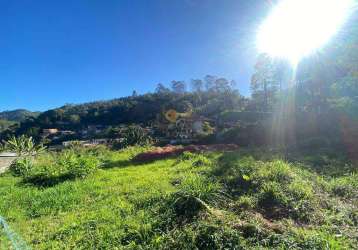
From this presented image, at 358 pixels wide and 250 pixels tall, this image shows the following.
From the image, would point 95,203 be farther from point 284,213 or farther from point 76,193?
point 284,213

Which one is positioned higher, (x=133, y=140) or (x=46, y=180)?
(x=133, y=140)

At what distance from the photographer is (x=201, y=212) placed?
4.41 metres

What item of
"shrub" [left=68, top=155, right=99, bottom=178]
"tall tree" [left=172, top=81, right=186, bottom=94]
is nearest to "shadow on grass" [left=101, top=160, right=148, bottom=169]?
"shrub" [left=68, top=155, right=99, bottom=178]

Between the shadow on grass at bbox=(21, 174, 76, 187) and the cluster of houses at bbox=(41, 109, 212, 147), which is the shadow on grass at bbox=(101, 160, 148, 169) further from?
the cluster of houses at bbox=(41, 109, 212, 147)

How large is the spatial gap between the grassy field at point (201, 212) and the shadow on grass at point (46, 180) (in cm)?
53

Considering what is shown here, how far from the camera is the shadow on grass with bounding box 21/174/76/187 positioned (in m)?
8.16

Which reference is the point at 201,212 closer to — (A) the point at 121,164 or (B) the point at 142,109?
(A) the point at 121,164

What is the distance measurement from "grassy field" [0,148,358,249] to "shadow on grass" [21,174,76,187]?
0.53m

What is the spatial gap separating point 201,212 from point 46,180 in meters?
5.97

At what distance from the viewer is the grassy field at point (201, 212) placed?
3672mm


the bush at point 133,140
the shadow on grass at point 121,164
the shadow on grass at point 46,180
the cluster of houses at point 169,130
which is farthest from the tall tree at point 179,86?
the shadow on grass at point 46,180

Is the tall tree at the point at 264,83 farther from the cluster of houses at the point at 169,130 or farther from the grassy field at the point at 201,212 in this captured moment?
the grassy field at the point at 201,212

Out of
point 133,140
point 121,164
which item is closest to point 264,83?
point 133,140

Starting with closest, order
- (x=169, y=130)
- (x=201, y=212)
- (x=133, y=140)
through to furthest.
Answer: (x=201, y=212), (x=133, y=140), (x=169, y=130)
